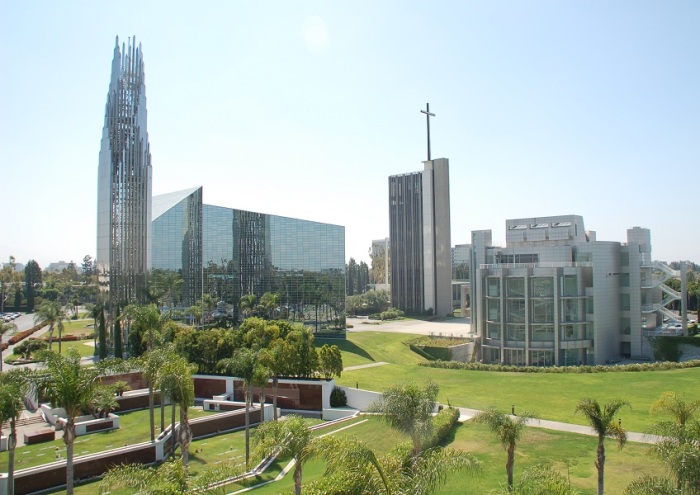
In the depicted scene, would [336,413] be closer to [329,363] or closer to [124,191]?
[329,363]

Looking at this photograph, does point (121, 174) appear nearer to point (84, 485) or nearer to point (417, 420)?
point (84, 485)

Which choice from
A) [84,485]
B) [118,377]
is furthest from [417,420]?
[118,377]

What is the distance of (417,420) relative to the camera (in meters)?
18.2

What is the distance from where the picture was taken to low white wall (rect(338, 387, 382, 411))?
35.3 metres

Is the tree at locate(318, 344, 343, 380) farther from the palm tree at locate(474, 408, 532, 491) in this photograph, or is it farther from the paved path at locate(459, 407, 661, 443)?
the palm tree at locate(474, 408, 532, 491)

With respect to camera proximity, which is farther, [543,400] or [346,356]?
[346,356]

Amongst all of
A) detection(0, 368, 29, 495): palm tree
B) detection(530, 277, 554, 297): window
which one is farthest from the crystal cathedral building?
detection(0, 368, 29, 495): palm tree

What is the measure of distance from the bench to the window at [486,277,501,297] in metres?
40.0

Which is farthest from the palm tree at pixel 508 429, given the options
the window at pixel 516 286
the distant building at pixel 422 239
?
the distant building at pixel 422 239

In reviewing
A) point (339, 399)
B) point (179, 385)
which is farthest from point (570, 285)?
point (179, 385)

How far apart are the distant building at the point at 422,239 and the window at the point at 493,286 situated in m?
36.2

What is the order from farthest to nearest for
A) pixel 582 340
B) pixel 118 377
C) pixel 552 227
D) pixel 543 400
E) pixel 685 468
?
pixel 552 227, pixel 582 340, pixel 118 377, pixel 543 400, pixel 685 468

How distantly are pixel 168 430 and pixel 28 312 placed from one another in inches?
3379

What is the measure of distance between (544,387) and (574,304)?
17475 mm
